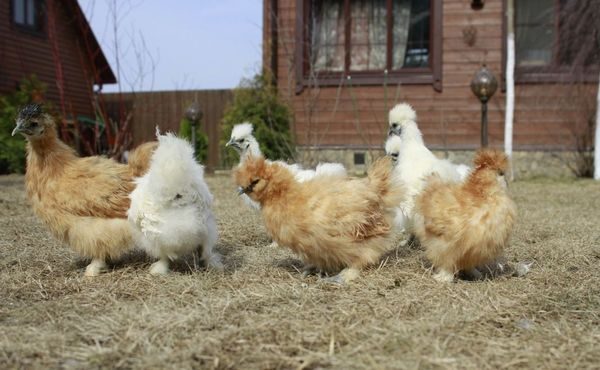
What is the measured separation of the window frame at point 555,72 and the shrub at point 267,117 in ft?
17.4

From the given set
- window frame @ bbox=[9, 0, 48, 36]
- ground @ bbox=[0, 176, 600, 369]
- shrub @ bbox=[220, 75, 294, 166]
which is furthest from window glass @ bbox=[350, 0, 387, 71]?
window frame @ bbox=[9, 0, 48, 36]

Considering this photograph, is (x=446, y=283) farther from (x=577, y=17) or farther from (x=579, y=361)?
(x=577, y=17)

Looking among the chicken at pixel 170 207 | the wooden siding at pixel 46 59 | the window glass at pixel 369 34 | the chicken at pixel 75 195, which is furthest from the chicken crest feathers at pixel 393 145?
the wooden siding at pixel 46 59

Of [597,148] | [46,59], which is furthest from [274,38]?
[46,59]

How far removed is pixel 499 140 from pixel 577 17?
10.1 ft

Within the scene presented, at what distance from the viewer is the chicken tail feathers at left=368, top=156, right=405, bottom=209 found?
438 centimetres

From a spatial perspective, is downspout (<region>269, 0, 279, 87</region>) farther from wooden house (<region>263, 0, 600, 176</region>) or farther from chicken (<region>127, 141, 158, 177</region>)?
chicken (<region>127, 141, 158, 177</region>)

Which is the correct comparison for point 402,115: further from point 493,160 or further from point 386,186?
point 493,160

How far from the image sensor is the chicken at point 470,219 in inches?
151

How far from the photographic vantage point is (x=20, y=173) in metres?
16.3

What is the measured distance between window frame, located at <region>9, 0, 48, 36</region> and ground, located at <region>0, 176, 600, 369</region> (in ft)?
52.3

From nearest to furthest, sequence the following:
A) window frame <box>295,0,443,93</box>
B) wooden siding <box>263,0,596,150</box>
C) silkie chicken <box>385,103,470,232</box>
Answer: silkie chicken <box>385,103,470,232</box>, wooden siding <box>263,0,596,150</box>, window frame <box>295,0,443,93</box>

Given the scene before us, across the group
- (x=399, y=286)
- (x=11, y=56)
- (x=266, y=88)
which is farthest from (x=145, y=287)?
(x=11, y=56)

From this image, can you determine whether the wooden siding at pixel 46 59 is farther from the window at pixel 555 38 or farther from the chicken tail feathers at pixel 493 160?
the chicken tail feathers at pixel 493 160
